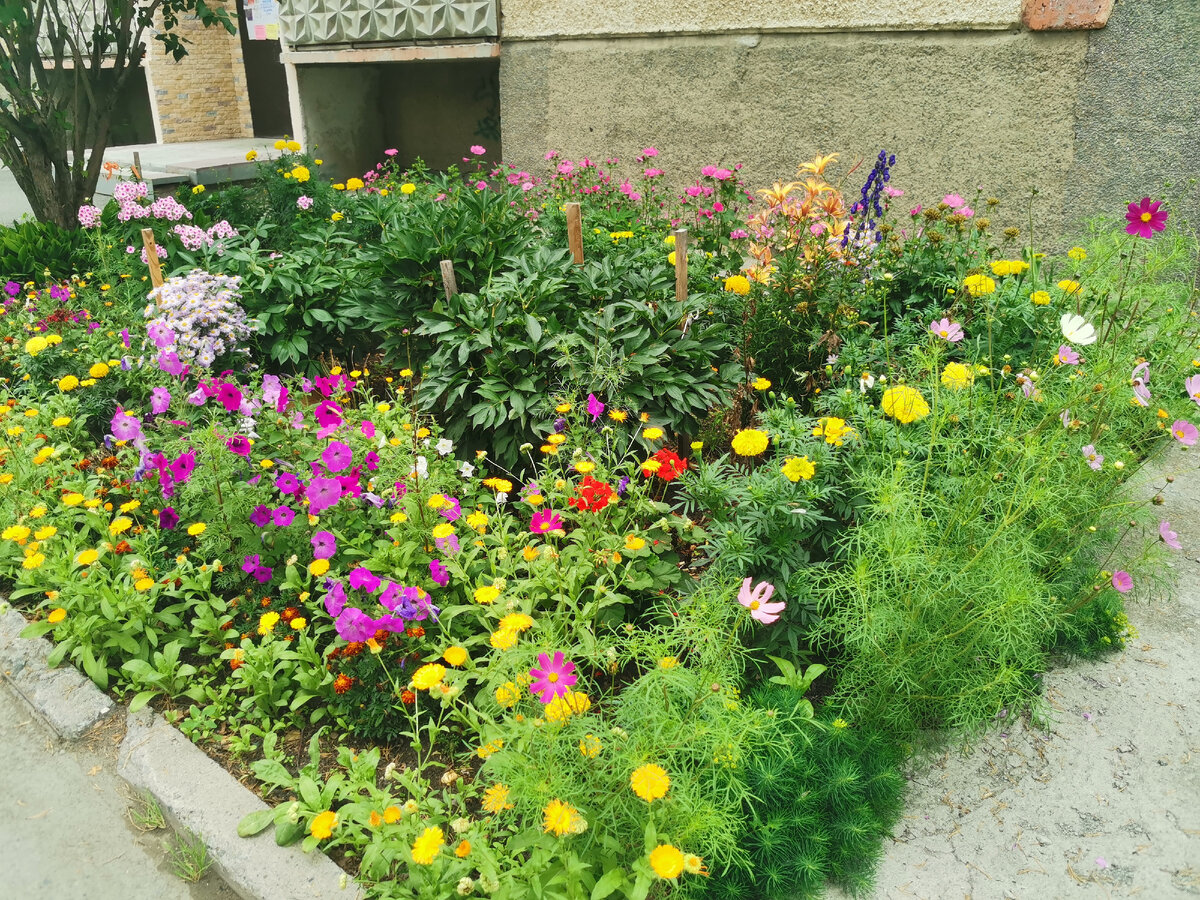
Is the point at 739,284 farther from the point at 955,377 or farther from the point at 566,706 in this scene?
the point at 566,706

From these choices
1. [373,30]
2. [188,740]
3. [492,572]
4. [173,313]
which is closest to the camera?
[188,740]

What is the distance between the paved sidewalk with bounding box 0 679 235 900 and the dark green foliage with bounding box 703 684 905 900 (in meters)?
1.39

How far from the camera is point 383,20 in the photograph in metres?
7.28

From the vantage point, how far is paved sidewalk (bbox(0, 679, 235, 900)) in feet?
6.84

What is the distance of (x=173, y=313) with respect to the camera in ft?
11.9

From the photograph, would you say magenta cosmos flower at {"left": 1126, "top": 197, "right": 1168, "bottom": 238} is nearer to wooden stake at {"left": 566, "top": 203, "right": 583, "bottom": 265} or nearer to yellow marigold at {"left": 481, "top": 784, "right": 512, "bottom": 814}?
wooden stake at {"left": 566, "top": 203, "right": 583, "bottom": 265}

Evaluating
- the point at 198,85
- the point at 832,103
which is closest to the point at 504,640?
the point at 832,103

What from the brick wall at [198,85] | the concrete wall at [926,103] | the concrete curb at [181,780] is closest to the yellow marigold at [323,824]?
the concrete curb at [181,780]

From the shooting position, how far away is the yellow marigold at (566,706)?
1.76 meters

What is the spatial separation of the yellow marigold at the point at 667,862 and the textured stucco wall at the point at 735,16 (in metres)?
4.82

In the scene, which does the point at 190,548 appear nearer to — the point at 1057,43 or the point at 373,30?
the point at 1057,43

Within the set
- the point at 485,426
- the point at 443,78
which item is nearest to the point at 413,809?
the point at 485,426

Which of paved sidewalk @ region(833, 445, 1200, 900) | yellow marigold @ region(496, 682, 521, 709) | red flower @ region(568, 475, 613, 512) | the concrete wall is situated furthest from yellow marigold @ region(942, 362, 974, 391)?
the concrete wall

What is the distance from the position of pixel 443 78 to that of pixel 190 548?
341 inches
